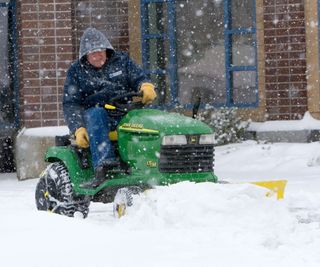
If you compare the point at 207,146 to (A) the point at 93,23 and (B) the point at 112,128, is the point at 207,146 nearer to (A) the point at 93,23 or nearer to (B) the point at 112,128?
(B) the point at 112,128

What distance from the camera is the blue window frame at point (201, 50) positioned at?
14.7 metres

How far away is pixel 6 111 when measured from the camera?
1464 cm

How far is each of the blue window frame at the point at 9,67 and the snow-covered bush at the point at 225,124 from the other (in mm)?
3179

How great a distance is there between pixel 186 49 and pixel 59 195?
24.6 ft

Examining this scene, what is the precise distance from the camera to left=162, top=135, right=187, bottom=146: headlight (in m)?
7.42

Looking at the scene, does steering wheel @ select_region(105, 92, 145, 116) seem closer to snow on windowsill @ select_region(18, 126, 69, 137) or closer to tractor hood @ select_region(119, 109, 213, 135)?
tractor hood @ select_region(119, 109, 213, 135)

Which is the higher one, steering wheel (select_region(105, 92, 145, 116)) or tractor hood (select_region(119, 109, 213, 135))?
steering wheel (select_region(105, 92, 145, 116))

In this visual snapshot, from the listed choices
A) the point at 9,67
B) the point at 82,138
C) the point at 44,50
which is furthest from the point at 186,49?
the point at 82,138

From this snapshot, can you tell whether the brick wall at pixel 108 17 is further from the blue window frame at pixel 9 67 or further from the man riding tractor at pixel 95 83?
the man riding tractor at pixel 95 83

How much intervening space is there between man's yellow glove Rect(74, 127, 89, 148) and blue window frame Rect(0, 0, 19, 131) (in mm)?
6941

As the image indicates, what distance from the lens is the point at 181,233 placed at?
6.03 meters

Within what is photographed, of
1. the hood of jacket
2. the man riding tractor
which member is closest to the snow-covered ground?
the man riding tractor

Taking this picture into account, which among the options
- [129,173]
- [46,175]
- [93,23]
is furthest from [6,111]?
[129,173]

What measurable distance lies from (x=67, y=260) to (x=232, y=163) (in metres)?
8.23
